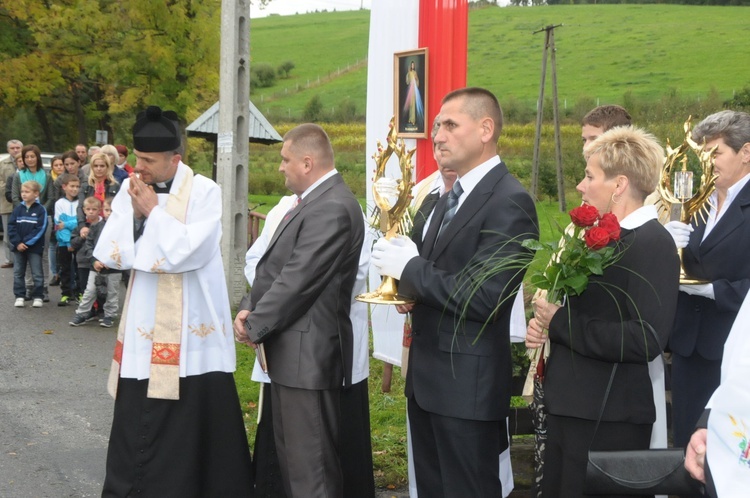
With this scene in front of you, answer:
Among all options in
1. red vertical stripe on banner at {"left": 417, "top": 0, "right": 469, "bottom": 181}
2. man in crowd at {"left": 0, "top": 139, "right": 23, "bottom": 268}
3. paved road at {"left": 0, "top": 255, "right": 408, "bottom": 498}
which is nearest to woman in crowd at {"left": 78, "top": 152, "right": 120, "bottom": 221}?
paved road at {"left": 0, "top": 255, "right": 408, "bottom": 498}

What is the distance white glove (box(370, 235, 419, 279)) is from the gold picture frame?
3650 mm

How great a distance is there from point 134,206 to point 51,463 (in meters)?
2.33

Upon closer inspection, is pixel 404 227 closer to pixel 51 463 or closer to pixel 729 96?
pixel 51 463

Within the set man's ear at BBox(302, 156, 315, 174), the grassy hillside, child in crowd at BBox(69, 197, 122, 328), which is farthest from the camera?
the grassy hillside

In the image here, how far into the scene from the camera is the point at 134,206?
193 inches

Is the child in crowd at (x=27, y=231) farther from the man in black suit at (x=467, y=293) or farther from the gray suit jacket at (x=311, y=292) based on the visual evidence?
the man in black suit at (x=467, y=293)

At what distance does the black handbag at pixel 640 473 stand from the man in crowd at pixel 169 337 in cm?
264

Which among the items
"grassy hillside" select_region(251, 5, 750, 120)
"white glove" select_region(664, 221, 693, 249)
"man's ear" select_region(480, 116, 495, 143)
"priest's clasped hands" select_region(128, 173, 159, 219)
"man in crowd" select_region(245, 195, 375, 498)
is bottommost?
"man in crowd" select_region(245, 195, 375, 498)

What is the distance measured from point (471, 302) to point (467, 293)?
0.20 feet

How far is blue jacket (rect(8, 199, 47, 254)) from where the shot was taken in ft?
38.5

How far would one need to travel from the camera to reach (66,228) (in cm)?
1212

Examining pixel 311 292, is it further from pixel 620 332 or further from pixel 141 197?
pixel 620 332

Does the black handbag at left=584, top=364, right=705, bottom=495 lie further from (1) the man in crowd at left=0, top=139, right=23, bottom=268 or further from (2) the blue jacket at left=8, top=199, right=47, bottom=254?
(1) the man in crowd at left=0, top=139, right=23, bottom=268

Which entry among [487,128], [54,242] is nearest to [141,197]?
[487,128]
